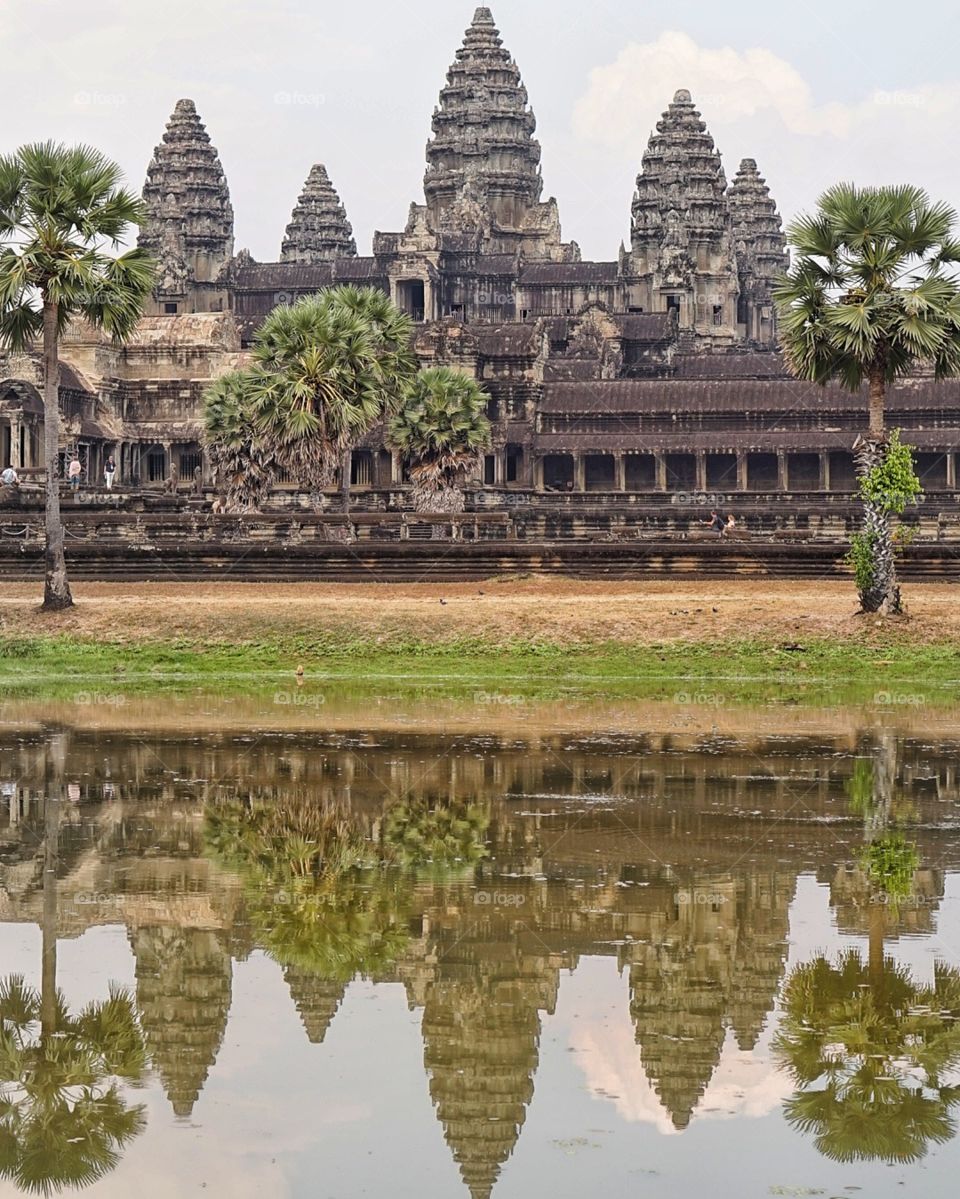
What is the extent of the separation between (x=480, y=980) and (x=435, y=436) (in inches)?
1967

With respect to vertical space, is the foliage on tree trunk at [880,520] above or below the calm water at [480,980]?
above

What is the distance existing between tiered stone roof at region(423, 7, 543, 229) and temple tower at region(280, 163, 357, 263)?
39.1 ft

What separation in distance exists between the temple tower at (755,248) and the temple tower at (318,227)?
25425 mm

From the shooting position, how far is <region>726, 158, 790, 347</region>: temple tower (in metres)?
132

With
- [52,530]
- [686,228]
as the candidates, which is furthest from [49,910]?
[686,228]

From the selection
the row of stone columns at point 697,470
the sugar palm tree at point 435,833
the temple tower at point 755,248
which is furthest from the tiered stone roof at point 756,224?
the sugar palm tree at point 435,833

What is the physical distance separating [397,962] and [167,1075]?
253cm

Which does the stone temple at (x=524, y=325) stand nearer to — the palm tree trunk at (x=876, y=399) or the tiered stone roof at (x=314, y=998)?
the palm tree trunk at (x=876, y=399)

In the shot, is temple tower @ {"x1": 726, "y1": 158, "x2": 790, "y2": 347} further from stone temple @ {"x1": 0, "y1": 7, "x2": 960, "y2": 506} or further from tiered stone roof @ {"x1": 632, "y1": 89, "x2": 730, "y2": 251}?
tiered stone roof @ {"x1": 632, "y1": 89, "x2": 730, "y2": 251}

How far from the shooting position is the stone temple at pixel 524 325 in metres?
82.7

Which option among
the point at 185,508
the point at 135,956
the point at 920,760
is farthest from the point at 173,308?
the point at 135,956

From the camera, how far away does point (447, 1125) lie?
Answer: 10508 millimetres

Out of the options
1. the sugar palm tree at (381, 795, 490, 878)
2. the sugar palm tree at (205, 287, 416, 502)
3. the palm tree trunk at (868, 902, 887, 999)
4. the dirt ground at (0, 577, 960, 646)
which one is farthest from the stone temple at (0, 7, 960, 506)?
the palm tree trunk at (868, 902, 887, 999)

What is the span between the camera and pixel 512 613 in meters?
35.8
